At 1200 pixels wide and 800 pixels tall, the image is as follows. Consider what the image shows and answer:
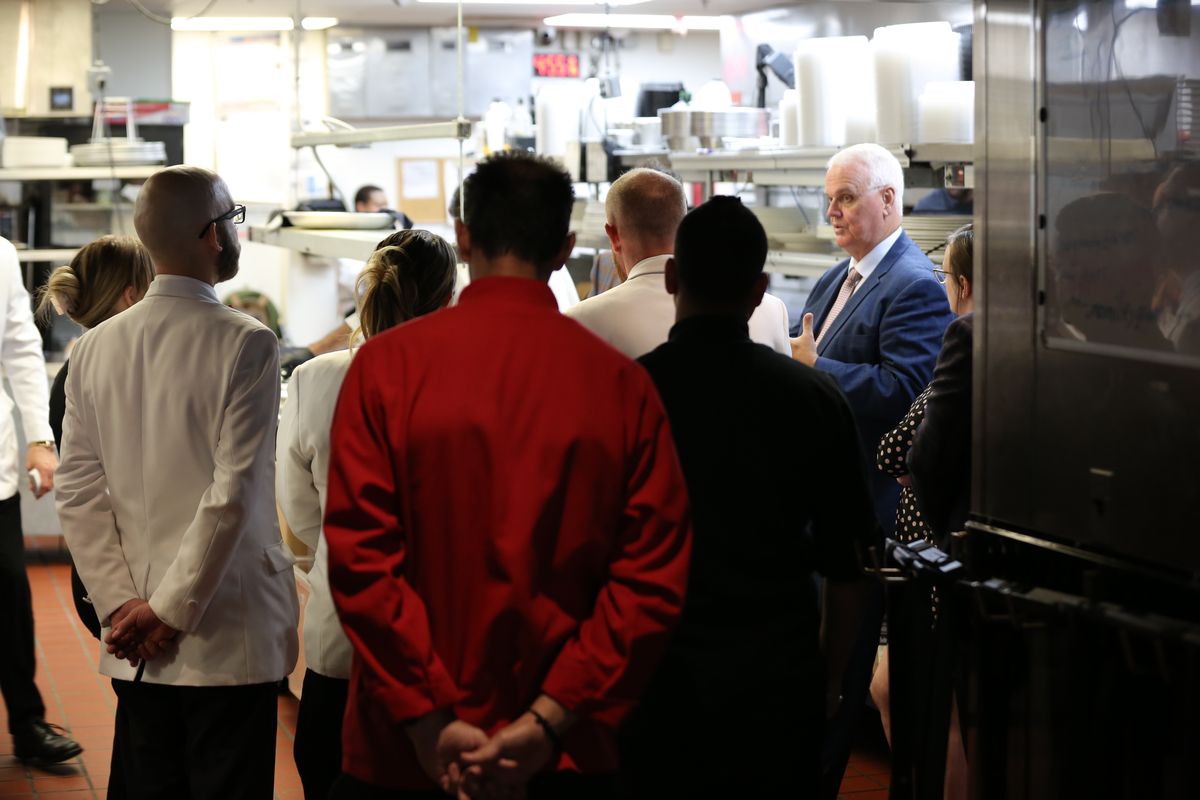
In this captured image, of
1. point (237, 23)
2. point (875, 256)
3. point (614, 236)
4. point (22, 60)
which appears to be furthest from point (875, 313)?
point (237, 23)

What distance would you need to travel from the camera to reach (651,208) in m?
2.80

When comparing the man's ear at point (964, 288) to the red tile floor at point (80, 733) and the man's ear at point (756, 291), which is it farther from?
the red tile floor at point (80, 733)

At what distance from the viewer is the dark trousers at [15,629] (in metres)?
3.86

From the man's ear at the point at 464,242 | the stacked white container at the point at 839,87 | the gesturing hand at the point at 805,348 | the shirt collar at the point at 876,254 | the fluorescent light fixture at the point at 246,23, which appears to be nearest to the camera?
the man's ear at the point at 464,242

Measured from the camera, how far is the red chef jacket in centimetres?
171

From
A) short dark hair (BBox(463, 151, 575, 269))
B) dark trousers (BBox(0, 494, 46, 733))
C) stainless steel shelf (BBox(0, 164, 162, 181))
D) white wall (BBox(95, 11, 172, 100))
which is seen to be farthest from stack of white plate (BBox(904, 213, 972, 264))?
white wall (BBox(95, 11, 172, 100))

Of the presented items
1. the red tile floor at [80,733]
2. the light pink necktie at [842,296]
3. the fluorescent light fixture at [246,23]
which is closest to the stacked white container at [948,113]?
the light pink necktie at [842,296]

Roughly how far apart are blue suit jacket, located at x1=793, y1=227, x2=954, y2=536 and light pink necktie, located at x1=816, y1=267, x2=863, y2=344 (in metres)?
0.11

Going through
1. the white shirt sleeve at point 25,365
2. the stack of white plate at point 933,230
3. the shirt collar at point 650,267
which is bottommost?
the white shirt sleeve at point 25,365

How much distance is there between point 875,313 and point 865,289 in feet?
0.35

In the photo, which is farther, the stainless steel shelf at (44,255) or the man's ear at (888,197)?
the stainless steel shelf at (44,255)

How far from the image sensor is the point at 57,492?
2.55m

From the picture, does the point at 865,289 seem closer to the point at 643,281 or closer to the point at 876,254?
the point at 876,254

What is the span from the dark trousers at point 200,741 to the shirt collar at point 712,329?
1073mm
